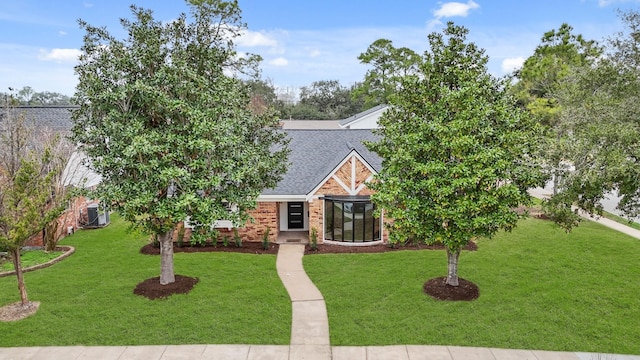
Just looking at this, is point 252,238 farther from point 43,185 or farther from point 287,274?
point 43,185

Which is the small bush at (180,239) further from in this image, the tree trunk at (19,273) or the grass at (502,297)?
the tree trunk at (19,273)

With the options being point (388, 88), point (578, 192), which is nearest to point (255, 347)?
point (578, 192)

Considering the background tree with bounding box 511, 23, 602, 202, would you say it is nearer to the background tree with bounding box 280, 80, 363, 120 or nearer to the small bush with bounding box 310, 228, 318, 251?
the small bush with bounding box 310, 228, 318, 251

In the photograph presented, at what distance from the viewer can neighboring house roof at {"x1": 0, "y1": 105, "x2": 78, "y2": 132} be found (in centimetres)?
2233

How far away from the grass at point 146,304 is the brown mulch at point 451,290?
15.2ft

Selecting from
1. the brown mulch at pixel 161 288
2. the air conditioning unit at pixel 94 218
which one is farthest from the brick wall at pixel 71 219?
the brown mulch at pixel 161 288

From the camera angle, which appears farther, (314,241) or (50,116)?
(50,116)

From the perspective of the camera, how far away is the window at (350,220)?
17.6m

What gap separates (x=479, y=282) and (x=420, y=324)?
393 centimetres

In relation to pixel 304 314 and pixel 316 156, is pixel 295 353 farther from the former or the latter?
pixel 316 156

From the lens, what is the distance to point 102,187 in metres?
11.2

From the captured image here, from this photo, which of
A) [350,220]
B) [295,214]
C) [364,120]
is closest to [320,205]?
[350,220]

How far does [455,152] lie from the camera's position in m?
10.5

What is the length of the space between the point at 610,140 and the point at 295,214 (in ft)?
45.2
